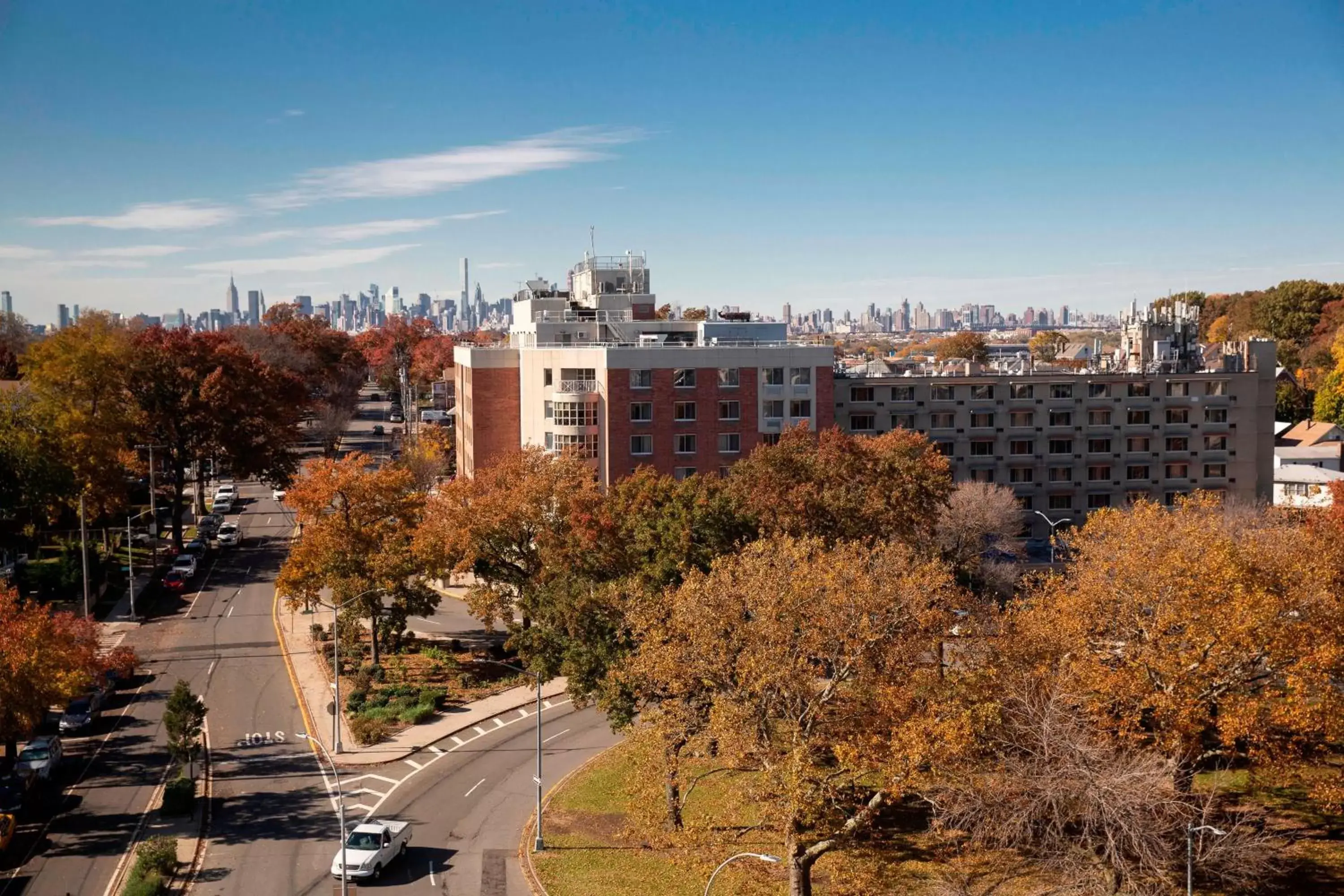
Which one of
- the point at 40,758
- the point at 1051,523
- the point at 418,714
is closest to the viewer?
the point at 40,758

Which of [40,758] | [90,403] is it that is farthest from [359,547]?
[90,403]

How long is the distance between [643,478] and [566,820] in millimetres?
20346

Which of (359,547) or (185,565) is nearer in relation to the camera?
(359,547)

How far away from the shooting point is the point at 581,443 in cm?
7806

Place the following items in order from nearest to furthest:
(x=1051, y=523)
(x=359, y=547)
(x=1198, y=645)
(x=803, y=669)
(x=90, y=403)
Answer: (x=803, y=669)
(x=1198, y=645)
(x=359, y=547)
(x=90, y=403)
(x=1051, y=523)

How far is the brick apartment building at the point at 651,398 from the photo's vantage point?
3068 inches

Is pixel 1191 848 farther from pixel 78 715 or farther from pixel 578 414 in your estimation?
pixel 578 414

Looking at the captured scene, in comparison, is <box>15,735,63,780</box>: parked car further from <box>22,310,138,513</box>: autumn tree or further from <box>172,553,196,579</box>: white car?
<box>22,310,138,513</box>: autumn tree

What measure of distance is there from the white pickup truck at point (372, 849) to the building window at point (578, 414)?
4014cm

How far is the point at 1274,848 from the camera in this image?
37.4m

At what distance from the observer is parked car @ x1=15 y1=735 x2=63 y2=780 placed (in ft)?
151

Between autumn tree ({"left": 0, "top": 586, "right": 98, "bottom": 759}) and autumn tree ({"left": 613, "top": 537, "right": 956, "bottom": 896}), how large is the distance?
2254cm

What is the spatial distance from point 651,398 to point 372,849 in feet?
143

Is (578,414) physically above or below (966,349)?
below
